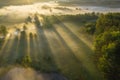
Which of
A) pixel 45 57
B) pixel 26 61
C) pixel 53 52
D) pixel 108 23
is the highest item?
pixel 108 23

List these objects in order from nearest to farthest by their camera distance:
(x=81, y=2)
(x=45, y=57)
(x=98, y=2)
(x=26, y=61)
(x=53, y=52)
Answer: (x=26, y=61) → (x=45, y=57) → (x=53, y=52) → (x=98, y=2) → (x=81, y=2)

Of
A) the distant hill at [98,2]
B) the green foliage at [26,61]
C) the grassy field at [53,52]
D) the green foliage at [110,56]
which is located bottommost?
the distant hill at [98,2]

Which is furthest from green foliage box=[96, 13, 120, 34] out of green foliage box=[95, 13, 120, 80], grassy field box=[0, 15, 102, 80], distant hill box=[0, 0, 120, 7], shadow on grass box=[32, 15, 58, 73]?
distant hill box=[0, 0, 120, 7]

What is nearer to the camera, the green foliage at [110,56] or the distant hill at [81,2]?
the green foliage at [110,56]

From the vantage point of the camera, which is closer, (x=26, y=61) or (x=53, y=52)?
(x=26, y=61)

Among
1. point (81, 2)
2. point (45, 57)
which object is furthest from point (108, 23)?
point (81, 2)

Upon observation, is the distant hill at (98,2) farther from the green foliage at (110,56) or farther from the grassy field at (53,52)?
the green foliage at (110,56)

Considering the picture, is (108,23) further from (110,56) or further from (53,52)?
(110,56)

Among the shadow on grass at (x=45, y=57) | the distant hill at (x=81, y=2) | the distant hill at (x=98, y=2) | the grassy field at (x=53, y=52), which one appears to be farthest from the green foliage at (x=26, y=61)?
the distant hill at (x=81, y=2)

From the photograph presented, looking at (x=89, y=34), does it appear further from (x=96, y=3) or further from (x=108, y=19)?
(x=96, y=3)
